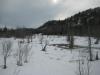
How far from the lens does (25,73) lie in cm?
1159

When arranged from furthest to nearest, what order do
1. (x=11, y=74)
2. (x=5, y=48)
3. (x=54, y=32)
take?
(x=54, y=32)
(x=5, y=48)
(x=11, y=74)

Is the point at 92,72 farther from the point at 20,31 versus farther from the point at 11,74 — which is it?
the point at 20,31

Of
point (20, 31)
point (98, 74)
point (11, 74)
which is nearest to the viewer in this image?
point (98, 74)

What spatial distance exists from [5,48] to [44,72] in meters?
5.52

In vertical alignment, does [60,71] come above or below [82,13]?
below

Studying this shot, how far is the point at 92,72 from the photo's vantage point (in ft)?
35.7

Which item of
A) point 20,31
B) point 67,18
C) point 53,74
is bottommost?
point 53,74

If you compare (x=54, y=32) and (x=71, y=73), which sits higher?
(x=54, y=32)

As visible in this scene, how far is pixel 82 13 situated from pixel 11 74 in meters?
111

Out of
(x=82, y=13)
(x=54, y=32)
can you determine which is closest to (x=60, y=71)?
(x=54, y=32)

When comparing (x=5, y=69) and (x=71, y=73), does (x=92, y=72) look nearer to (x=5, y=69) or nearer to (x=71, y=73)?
(x=71, y=73)

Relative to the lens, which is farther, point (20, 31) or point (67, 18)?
point (67, 18)

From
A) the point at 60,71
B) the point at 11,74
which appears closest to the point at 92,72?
the point at 60,71

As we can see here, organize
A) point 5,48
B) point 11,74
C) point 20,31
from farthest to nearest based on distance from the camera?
point 20,31 < point 5,48 < point 11,74
